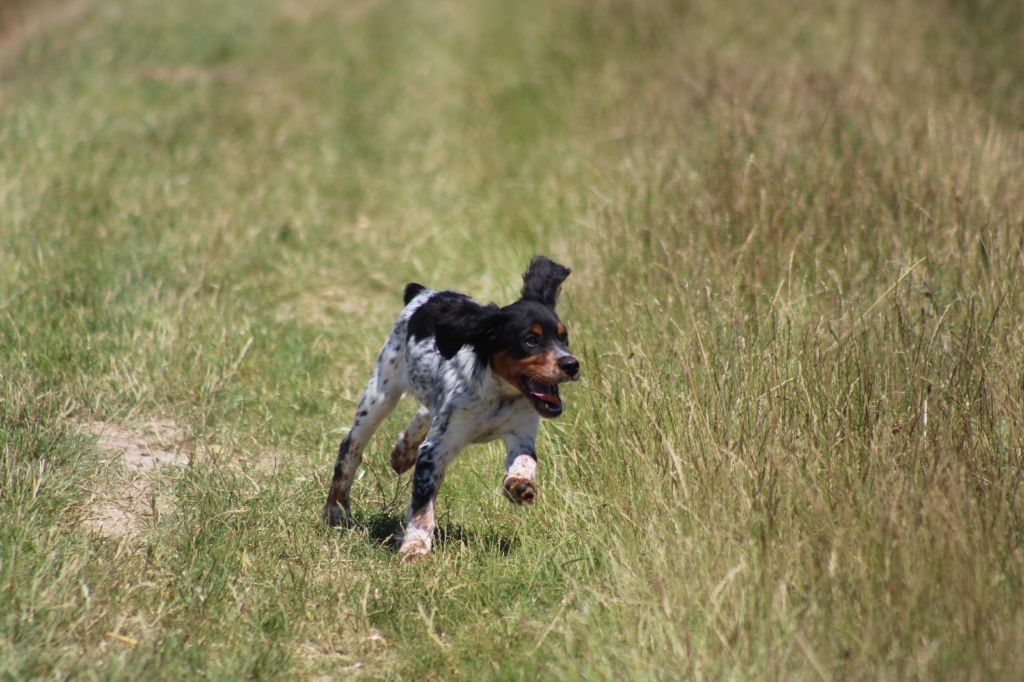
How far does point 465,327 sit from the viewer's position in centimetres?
500

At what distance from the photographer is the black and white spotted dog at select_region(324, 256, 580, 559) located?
4.80 m

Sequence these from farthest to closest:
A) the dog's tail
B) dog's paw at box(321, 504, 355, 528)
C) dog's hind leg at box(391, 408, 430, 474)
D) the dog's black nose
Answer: the dog's tail
dog's hind leg at box(391, 408, 430, 474)
dog's paw at box(321, 504, 355, 528)
the dog's black nose

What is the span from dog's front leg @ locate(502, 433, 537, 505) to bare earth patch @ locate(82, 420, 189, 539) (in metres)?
1.40

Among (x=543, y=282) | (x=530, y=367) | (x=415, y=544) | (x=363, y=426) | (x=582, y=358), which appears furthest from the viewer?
(x=582, y=358)

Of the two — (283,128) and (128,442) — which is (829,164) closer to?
(128,442)

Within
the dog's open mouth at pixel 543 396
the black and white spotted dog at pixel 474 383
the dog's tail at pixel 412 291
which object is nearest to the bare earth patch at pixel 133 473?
the black and white spotted dog at pixel 474 383

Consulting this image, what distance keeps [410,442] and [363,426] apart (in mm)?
243

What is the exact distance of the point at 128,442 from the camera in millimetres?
6195

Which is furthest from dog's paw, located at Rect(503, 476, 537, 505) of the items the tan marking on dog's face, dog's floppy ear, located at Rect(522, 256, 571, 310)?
dog's floppy ear, located at Rect(522, 256, 571, 310)

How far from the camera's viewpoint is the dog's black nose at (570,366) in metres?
4.65

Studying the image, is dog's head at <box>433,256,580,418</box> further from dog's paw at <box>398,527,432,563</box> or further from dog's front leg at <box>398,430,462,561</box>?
dog's paw at <box>398,527,432,563</box>

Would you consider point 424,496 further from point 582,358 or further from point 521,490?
point 582,358

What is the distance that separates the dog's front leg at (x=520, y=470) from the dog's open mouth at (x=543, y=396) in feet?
0.78

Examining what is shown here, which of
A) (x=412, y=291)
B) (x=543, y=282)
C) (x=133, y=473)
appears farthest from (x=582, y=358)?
(x=133, y=473)
